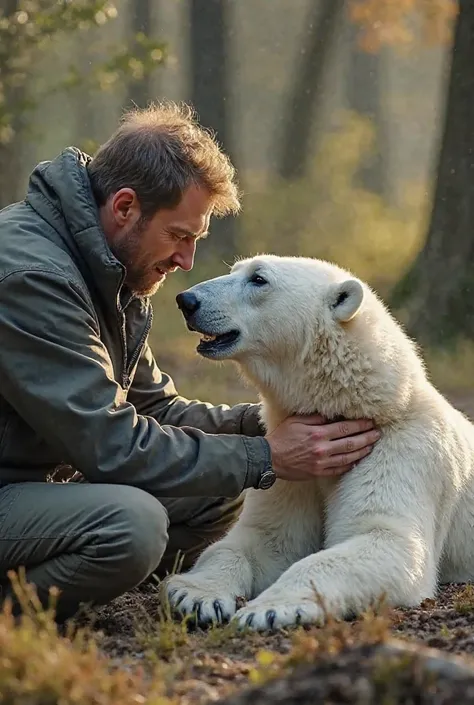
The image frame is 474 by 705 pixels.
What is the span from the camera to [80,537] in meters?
3.83

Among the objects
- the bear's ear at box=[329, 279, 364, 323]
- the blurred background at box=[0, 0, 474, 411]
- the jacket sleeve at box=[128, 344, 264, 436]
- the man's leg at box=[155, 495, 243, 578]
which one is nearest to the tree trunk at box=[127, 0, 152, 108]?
the blurred background at box=[0, 0, 474, 411]

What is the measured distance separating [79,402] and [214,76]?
12.0 m

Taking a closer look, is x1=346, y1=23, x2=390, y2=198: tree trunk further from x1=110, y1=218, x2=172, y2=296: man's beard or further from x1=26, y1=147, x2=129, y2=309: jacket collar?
x1=26, y1=147, x2=129, y2=309: jacket collar

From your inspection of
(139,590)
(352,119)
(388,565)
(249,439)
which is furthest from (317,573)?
(352,119)

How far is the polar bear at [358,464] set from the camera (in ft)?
13.5

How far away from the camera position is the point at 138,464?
3922mm

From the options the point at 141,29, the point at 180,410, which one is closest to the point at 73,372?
the point at 180,410

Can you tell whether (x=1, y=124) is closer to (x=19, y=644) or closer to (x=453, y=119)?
(x=453, y=119)

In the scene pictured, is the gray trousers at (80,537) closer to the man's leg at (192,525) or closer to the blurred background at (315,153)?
the man's leg at (192,525)

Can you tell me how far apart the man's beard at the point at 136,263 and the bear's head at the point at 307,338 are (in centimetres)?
17

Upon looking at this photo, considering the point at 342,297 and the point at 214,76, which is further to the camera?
the point at 214,76

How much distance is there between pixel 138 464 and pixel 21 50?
6952 millimetres

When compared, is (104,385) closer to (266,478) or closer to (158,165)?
(266,478)

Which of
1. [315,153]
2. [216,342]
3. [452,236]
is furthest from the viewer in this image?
[315,153]
